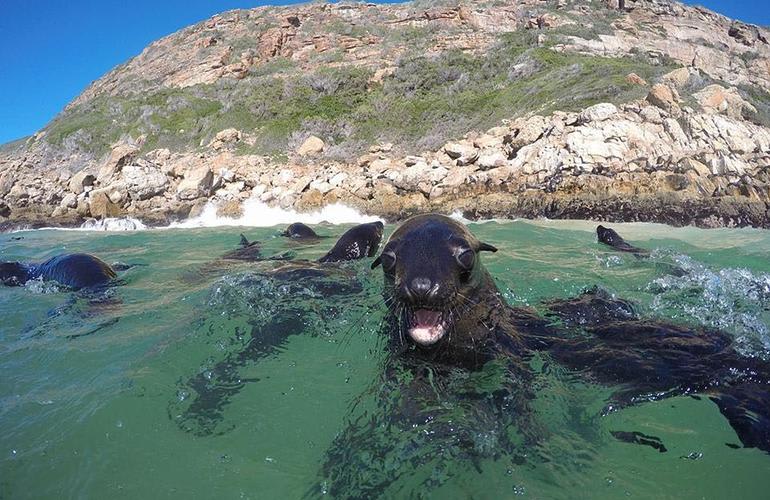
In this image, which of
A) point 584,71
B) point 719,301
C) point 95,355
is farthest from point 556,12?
point 95,355

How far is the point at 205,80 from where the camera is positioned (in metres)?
36.4

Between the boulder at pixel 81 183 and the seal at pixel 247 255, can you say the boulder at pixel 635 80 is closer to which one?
the seal at pixel 247 255

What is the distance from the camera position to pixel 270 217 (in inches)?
674

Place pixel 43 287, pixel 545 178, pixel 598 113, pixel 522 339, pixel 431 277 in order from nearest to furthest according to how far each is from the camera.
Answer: pixel 431 277 → pixel 522 339 → pixel 43 287 → pixel 545 178 → pixel 598 113

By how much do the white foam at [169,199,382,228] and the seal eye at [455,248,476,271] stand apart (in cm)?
1243

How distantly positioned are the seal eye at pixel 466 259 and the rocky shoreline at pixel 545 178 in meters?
11.2

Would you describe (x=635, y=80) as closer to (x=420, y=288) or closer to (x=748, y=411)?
(x=748, y=411)

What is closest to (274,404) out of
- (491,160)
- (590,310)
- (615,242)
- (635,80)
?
(590,310)

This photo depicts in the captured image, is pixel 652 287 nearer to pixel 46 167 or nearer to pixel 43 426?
pixel 43 426

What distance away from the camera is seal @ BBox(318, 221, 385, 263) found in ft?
20.7

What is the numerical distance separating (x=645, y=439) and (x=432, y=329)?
1132mm

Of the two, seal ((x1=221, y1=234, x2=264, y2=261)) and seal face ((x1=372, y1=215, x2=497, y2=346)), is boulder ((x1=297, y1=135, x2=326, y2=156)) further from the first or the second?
seal face ((x1=372, y1=215, x2=497, y2=346))

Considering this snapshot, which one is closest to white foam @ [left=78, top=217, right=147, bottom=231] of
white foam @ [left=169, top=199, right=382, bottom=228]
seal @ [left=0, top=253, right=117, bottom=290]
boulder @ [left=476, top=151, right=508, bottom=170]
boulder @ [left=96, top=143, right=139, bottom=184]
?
white foam @ [left=169, top=199, right=382, bottom=228]

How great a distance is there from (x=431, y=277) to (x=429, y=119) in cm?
2218
